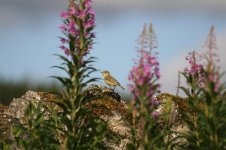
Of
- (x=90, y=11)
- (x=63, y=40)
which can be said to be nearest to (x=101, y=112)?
(x=63, y=40)

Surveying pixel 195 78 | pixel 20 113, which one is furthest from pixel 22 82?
pixel 195 78

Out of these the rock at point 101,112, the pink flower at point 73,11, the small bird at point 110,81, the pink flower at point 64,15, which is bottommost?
the rock at point 101,112

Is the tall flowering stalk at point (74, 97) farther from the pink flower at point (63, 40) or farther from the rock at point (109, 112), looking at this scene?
the rock at point (109, 112)

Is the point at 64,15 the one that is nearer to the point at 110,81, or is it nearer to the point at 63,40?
the point at 63,40

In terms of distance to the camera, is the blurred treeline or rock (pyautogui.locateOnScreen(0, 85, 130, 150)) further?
the blurred treeline

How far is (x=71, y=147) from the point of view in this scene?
11.8 meters

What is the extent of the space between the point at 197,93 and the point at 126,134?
9.94ft

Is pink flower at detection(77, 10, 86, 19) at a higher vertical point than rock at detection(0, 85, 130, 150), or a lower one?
higher

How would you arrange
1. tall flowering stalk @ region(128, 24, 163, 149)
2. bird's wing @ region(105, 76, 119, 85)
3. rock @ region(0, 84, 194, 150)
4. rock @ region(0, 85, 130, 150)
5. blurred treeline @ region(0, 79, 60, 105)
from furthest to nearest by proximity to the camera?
blurred treeline @ region(0, 79, 60, 105) → bird's wing @ region(105, 76, 119, 85) → rock @ region(0, 85, 130, 150) → rock @ region(0, 84, 194, 150) → tall flowering stalk @ region(128, 24, 163, 149)

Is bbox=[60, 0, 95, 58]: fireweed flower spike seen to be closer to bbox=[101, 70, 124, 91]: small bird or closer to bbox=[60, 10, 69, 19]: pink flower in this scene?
bbox=[60, 10, 69, 19]: pink flower

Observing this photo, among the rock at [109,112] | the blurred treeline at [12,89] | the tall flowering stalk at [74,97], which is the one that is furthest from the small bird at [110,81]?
the blurred treeline at [12,89]

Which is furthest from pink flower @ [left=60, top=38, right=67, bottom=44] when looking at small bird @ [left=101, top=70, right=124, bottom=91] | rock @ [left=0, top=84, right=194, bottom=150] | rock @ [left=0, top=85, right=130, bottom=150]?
small bird @ [left=101, top=70, right=124, bottom=91]

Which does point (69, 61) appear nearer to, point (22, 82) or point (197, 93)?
point (197, 93)

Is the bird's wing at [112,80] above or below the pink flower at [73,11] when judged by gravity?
below
